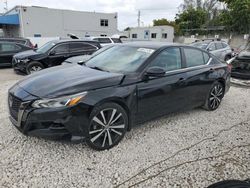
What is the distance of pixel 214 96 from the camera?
4.74 metres

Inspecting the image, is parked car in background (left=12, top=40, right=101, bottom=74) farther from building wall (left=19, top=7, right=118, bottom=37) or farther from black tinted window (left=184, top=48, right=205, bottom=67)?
building wall (left=19, top=7, right=118, bottom=37)

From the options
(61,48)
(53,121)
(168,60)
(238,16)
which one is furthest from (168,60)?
(238,16)

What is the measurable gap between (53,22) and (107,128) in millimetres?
27786

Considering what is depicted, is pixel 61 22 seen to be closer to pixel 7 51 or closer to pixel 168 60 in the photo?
pixel 7 51

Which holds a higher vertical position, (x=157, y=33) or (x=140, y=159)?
(x=157, y=33)

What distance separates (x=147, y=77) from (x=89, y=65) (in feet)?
3.67

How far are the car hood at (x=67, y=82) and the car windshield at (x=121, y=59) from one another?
10.4 inches

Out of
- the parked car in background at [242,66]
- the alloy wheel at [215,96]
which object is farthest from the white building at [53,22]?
the alloy wheel at [215,96]

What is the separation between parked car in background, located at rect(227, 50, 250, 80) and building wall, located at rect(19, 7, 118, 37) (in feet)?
81.6

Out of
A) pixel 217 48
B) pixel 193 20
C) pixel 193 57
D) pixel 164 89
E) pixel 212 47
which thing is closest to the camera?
pixel 164 89

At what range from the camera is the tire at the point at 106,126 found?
Answer: 9.42 feet

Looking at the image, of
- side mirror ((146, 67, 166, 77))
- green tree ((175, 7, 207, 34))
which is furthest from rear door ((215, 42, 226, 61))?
green tree ((175, 7, 207, 34))

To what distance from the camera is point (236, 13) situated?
82.0 ft

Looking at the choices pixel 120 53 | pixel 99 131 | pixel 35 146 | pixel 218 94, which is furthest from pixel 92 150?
pixel 218 94
